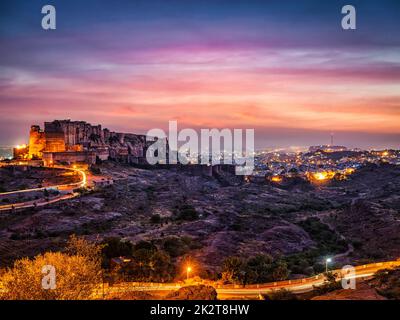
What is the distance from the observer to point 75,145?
83.0 m

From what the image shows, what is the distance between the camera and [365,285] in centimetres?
2256

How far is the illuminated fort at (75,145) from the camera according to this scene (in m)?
72.6

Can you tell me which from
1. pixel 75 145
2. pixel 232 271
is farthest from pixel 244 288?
pixel 75 145

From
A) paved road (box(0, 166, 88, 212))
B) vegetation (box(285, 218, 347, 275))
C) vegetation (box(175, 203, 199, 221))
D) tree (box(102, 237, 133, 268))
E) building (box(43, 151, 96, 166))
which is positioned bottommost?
vegetation (box(285, 218, 347, 275))

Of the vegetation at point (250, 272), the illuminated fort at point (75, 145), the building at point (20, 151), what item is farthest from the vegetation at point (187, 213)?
the building at point (20, 151)

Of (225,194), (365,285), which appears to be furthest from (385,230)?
(225,194)

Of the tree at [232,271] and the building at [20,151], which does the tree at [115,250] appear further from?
the building at [20,151]

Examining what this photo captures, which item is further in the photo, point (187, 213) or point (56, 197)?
point (187, 213)

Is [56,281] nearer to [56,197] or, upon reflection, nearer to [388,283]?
[388,283]

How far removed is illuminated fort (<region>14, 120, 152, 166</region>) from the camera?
2859 inches

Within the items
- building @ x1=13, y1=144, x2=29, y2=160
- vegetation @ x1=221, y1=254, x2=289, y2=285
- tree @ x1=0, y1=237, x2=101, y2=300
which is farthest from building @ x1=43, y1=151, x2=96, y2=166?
tree @ x1=0, y1=237, x2=101, y2=300

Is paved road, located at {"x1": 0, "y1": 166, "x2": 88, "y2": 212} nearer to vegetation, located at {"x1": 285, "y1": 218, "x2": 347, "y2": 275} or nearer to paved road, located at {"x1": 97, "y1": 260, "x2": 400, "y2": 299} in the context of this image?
paved road, located at {"x1": 97, "y1": 260, "x2": 400, "y2": 299}
